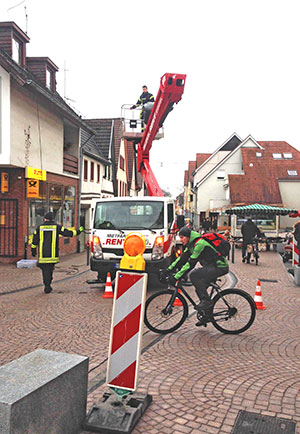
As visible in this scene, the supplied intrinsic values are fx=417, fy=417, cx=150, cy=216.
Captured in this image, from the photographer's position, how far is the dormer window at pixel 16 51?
17244mm

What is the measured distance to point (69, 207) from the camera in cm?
2023

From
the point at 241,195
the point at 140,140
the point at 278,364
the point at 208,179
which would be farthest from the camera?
the point at 208,179

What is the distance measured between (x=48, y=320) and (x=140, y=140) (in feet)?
35.0

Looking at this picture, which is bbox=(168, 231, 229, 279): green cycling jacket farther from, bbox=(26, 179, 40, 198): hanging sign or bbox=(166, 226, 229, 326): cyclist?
bbox=(26, 179, 40, 198): hanging sign

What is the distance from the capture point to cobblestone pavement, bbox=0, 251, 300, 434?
388 centimetres

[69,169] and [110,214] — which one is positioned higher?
[69,169]

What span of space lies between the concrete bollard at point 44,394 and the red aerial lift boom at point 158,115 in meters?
9.37

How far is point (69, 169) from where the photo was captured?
65.2 ft

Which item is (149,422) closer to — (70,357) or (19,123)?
(70,357)

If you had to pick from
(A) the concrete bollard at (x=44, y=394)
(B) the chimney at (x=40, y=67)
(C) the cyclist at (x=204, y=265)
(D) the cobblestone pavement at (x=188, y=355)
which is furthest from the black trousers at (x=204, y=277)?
(B) the chimney at (x=40, y=67)

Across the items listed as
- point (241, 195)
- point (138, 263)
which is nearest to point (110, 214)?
point (138, 263)

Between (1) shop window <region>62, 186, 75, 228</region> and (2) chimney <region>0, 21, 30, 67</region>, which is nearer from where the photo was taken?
(2) chimney <region>0, 21, 30, 67</region>

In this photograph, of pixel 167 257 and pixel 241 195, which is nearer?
pixel 167 257

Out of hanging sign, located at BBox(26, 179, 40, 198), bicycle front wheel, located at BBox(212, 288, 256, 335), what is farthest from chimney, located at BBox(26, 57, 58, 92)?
bicycle front wheel, located at BBox(212, 288, 256, 335)
